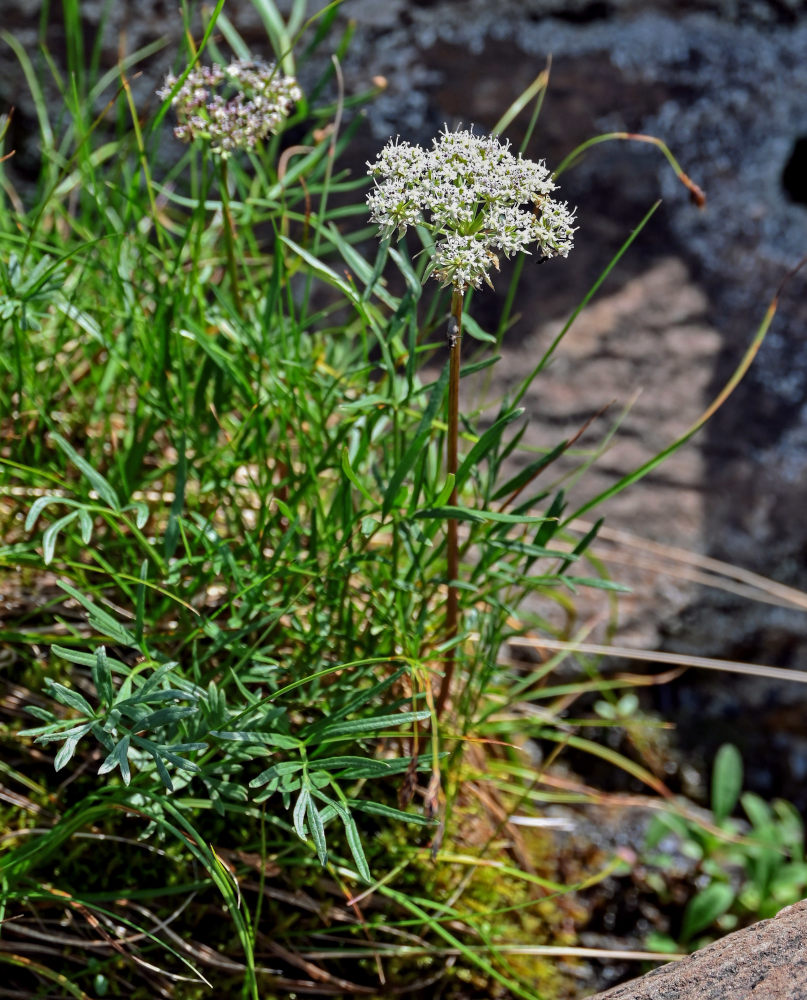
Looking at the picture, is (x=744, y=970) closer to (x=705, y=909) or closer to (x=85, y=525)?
(x=705, y=909)

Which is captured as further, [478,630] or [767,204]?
[767,204]

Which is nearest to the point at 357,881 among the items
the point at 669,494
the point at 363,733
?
the point at 363,733

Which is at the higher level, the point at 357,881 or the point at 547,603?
the point at 547,603

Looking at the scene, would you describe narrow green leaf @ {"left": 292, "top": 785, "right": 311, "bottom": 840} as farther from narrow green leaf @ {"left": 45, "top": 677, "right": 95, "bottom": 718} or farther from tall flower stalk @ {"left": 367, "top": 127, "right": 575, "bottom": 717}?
tall flower stalk @ {"left": 367, "top": 127, "right": 575, "bottom": 717}

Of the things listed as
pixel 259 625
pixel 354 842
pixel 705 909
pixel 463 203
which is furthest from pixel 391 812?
pixel 705 909

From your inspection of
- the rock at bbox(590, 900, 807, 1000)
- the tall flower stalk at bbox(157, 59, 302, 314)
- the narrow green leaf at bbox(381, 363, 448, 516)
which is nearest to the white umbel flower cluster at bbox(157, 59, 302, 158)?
the tall flower stalk at bbox(157, 59, 302, 314)

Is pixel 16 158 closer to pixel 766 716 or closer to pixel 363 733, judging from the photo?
pixel 363 733

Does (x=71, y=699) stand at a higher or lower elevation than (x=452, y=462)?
lower
